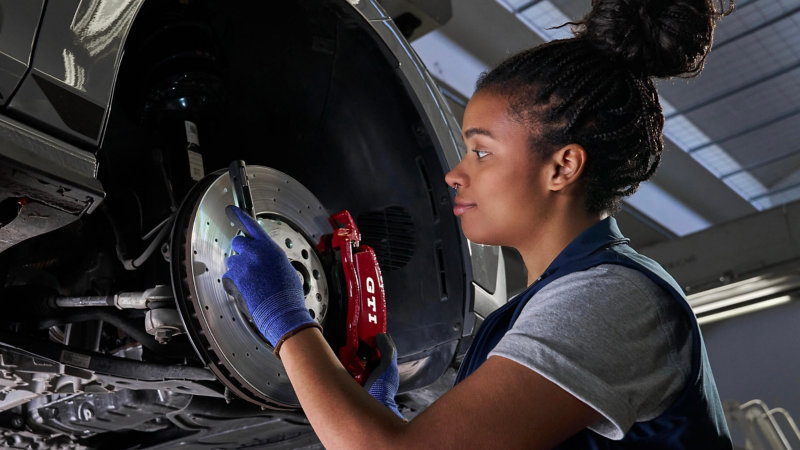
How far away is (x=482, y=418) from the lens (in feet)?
2.25

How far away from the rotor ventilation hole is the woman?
0.44 meters

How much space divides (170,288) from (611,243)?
706 mm

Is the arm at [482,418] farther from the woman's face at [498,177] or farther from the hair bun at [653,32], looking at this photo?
the hair bun at [653,32]

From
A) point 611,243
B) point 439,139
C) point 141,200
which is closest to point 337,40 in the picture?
point 439,139

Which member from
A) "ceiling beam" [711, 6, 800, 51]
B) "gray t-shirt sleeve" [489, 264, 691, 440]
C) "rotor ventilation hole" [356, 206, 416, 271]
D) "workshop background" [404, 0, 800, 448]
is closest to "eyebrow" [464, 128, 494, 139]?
"gray t-shirt sleeve" [489, 264, 691, 440]

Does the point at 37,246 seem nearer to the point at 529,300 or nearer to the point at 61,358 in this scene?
the point at 61,358

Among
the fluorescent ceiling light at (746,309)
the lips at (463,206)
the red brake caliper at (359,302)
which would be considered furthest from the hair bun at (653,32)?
the fluorescent ceiling light at (746,309)

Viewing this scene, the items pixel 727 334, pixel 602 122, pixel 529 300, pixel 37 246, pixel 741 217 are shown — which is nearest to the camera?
pixel 529 300

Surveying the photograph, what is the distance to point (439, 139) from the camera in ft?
5.18

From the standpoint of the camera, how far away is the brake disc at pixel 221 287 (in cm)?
117

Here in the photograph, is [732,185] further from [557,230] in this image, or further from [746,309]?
[557,230]

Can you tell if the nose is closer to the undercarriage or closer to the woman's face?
the woman's face

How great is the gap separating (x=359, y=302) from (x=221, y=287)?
26 cm

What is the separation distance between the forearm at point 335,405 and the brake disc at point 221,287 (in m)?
0.35
